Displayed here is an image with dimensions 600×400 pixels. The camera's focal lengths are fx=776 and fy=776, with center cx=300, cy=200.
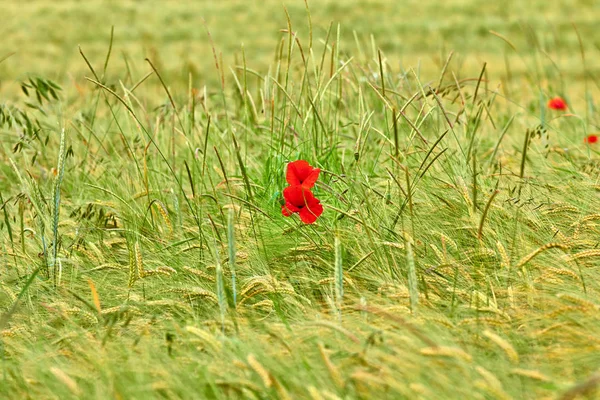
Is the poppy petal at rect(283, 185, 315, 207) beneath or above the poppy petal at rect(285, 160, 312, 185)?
beneath

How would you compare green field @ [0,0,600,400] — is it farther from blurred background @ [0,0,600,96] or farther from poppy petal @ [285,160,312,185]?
blurred background @ [0,0,600,96]

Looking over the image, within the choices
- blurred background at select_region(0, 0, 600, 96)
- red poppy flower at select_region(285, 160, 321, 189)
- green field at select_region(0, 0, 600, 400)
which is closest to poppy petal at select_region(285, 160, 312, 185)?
red poppy flower at select_region(285, 160, 321, 189)

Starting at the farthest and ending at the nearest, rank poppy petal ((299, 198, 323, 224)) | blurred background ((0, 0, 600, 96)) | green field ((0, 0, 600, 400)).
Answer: blurred background ((0, 0, 600, 96)), poppy petal ((299, 198, 323, 224)), green field ((0, 0, 600, 400))

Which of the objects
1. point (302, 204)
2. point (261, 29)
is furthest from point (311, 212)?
point (261, 29)

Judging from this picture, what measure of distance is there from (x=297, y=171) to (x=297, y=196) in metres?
0.08

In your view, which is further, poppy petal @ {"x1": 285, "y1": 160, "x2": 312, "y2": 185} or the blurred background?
the blurred background

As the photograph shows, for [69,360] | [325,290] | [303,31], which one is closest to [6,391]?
[69,360]

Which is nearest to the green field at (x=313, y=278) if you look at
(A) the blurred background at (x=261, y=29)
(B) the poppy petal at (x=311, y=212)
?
(B) the poppy petal at (x=311, y=212)

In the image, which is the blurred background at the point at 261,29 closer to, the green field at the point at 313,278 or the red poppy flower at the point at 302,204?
the green field at the point at 313,278

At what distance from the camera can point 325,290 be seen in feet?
5.27

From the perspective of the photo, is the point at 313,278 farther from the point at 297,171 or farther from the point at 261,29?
the point at 261,29

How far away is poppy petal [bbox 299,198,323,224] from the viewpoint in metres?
1.68

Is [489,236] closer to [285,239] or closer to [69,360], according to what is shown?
[285,239]

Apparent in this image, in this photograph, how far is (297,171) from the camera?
69.6 inches
